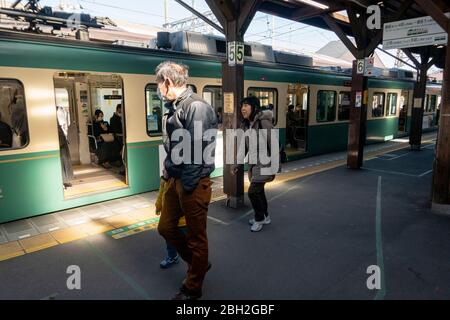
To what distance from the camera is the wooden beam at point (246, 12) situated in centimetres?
477

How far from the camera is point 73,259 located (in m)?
3.60

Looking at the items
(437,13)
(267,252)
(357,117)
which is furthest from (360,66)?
(267,252)

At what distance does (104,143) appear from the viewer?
7746mm

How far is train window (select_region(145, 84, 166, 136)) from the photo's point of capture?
18.8 ft

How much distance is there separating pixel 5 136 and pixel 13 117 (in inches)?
11.8

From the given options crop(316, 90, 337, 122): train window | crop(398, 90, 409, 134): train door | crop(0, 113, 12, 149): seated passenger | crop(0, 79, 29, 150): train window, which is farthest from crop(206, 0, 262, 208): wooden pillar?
crop(398, 90, 409, 134): train door

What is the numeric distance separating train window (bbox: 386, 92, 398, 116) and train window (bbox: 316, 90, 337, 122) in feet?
12.7

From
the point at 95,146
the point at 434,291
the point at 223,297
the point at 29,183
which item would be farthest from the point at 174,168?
the point at 95,146

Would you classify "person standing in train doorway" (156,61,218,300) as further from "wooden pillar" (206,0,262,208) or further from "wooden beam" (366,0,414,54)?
"wooden beam" (366,0,414,54)

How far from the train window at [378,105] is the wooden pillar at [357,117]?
4448 mm

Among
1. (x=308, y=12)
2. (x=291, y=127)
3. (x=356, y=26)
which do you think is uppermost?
(x=308, y=12)

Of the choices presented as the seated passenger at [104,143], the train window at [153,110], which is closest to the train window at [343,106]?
the train window at [153,110]

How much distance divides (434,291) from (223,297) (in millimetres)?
1913

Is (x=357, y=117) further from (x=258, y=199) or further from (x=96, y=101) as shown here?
(x=96, y=101)
